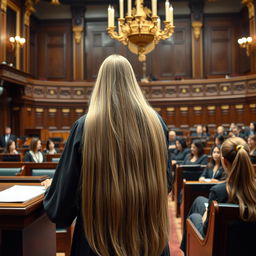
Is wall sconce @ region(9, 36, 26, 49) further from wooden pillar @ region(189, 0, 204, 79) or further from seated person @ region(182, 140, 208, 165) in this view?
seated person @ region(182, 140, 208, 165)

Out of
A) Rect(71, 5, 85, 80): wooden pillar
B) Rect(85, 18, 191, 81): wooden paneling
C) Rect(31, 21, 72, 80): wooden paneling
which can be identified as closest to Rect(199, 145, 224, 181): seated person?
Rect(85, 18, 191, 81): wooden paneling

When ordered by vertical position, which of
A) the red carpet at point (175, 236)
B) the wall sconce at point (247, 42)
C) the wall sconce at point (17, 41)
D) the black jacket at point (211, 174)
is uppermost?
the wall sconce at point (17, 41)

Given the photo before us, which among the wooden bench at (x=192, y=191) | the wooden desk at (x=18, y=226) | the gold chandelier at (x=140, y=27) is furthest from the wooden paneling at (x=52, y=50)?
the wooden desk at (x=18, y=226)

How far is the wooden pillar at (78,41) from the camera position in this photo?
54.4 ft

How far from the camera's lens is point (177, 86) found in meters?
14.4

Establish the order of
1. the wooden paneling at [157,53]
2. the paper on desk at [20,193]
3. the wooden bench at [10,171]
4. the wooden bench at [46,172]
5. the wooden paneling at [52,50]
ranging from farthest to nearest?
the wooden paneling at [52,50] < the wooden paneling at [157,53] < the wooden bench at [10,171] < the wooden bench at [46,172] < the paper on desk at [20,193]

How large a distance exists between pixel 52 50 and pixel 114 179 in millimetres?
16926

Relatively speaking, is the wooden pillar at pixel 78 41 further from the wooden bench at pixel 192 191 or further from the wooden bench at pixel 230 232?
the wooden bench at pixel 230 232

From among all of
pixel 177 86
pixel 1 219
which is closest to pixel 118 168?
pixel 1 219

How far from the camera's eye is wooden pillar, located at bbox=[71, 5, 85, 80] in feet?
54.4

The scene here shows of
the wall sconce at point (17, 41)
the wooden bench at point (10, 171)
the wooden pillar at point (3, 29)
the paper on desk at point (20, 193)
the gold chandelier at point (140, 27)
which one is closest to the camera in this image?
the paper on desk at point (20, 193)

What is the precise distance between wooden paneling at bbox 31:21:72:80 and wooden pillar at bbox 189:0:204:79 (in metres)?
6.13

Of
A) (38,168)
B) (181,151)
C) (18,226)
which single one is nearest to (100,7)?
(181,151)

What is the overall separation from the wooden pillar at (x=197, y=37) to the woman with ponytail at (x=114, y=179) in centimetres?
1538
